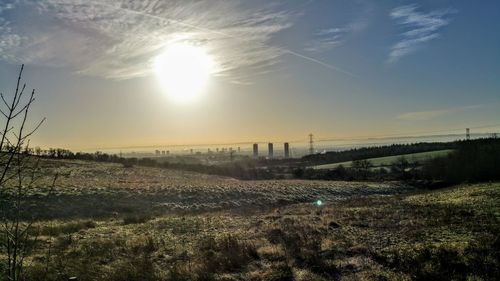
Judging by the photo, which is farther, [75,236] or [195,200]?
[195,200]

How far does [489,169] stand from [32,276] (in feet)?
228

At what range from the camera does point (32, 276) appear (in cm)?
998

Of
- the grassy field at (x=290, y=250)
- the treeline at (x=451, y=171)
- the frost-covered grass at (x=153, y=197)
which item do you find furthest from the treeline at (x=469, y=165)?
the grassy field at (x=290, y=250)

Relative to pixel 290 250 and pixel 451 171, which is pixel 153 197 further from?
pixel 451 171

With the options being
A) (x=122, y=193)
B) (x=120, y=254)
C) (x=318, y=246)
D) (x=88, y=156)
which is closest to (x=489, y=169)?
(x=122, y=193)

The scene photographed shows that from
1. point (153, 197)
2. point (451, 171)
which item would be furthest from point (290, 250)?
point (451, 171)

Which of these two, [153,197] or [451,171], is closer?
[153,197]

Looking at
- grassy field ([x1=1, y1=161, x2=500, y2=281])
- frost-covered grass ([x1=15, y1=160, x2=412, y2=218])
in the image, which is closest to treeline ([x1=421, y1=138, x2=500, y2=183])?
frost-covered grass ([x1=15, y1=160, x2=412, y2=218])

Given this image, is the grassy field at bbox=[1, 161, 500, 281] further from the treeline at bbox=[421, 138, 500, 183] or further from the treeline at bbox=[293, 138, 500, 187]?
the treeline at bbox=[293, 138, 500, 187]

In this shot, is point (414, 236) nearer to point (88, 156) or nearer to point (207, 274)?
point (207, 274)

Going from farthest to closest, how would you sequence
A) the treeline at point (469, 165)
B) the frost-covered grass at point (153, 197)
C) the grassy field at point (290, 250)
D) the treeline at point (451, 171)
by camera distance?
the treeline at point (451, 171) < the treeline at point (469, 165) < the frost-covered grass at point (153, 197) < the grassy field at point (290, 250)

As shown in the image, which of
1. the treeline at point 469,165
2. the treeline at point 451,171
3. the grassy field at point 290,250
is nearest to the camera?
the grassy field at point 290,250

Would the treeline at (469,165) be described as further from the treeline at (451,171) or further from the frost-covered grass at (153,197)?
the frost-covered grass at (153,197)

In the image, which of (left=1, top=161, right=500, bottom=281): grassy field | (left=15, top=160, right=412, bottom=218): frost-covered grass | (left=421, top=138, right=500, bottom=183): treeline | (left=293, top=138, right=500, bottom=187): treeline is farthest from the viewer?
(left=293, top=138, right=500, bottom=187): treeline
